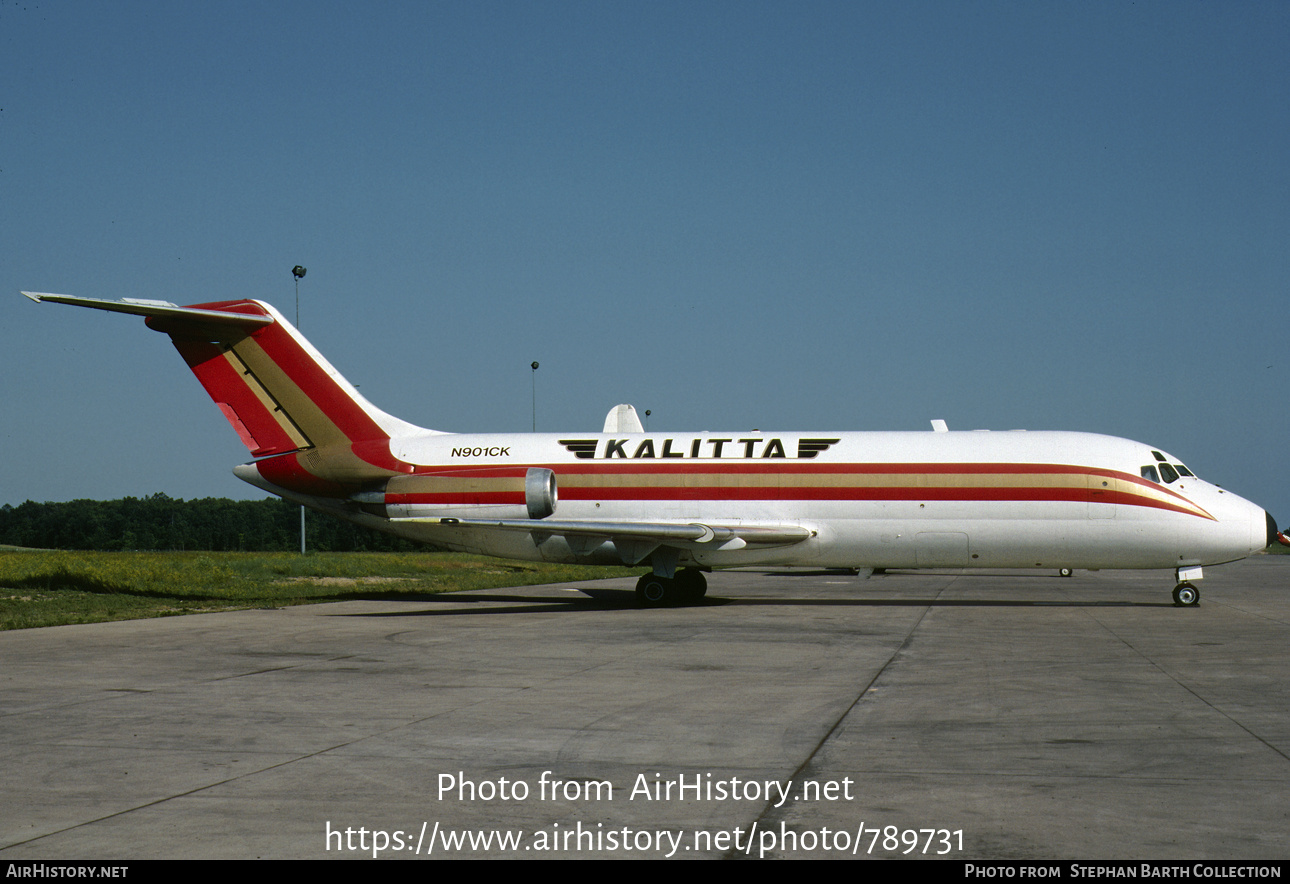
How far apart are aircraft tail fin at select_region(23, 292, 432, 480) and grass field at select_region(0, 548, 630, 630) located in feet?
12.3

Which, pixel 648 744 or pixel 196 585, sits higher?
pixel 648 744

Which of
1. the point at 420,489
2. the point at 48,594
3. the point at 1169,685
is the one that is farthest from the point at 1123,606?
the point at 48,594

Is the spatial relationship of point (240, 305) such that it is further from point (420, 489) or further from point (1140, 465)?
point (1140, 465)

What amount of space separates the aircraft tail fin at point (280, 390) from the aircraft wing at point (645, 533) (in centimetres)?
309

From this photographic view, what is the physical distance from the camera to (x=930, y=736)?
9.20m

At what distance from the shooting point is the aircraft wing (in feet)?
78.9

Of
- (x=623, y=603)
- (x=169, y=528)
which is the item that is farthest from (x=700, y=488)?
(x=169, y=528)

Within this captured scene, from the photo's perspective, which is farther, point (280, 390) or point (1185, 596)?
point (280, 390)

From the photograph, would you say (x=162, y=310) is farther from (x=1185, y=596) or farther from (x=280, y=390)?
(x=1185, y=596)

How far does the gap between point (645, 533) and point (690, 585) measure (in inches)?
126

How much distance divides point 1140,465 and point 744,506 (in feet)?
28.4

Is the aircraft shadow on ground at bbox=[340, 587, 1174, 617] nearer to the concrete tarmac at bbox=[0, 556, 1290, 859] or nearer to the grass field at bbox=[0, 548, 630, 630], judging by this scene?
the grass field at bbox=[0, 548, 630, 630]

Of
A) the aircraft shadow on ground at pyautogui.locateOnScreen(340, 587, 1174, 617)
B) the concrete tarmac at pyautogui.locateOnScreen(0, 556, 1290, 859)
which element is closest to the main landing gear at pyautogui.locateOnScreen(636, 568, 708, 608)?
the aircraft shadow on ground at pyautogui.locateOnScreen(340, 587, 1174, 617)

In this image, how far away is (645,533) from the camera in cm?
2402
